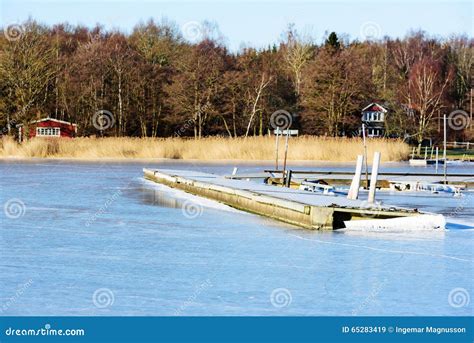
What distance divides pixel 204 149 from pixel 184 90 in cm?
→ 1909

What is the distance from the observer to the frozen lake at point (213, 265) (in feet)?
25.2

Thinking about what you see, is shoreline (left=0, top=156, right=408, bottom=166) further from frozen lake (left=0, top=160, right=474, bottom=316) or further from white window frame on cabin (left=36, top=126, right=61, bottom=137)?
white window frame on cabin (left=36, top=126, right=61, bottom=137)

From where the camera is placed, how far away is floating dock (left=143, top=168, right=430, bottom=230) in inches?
508

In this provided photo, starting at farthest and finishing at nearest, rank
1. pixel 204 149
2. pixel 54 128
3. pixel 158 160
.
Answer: pixel 54 128
pixel 204 149
pixel 158 160

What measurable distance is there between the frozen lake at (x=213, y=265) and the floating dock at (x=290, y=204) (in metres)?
0.36

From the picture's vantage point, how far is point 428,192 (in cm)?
2061

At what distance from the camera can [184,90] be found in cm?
5416

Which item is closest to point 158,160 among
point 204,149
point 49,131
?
point 204,149

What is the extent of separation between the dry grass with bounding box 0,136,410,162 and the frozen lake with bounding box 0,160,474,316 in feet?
62.4

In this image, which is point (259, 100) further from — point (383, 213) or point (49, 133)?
point (383, 213)

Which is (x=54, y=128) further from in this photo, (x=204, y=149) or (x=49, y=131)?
(x=204, y=149)

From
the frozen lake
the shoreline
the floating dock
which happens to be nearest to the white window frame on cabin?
the shoreline

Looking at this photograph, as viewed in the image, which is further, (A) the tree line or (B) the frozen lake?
(A) the tree line
